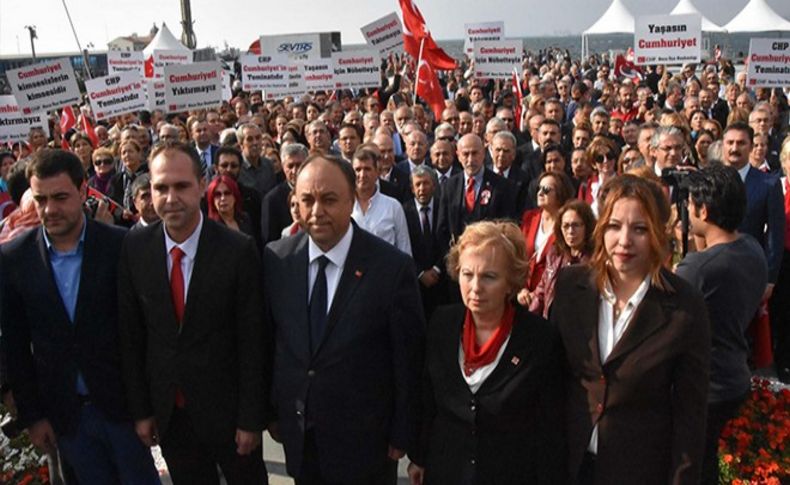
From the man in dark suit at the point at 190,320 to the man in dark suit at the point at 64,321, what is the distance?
117 millimetres

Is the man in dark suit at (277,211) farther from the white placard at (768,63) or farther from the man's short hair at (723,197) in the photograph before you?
the white placard at (768,63)

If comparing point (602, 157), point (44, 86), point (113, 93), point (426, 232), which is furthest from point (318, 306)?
point (113, 93)

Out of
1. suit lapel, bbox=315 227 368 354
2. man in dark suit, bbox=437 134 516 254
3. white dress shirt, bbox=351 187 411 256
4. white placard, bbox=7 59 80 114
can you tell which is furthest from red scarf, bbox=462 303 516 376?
white placard, bbox=7 59 80 114

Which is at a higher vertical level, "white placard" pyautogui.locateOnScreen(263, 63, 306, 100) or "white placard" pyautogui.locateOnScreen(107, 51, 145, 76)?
"white placard" pyautogui.locateOnScreen(107, 51, 145, 76)

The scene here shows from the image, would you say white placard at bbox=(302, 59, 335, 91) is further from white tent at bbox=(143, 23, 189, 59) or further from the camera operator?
white tent at bbox=(143, 23, 189, 59)

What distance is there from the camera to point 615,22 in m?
27.0

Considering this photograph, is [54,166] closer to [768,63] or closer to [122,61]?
[768,63]

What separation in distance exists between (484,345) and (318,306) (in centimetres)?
70

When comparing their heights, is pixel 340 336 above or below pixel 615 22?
below

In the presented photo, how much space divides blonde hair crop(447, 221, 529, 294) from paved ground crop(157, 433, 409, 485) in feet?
6.36

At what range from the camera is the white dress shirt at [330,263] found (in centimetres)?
299

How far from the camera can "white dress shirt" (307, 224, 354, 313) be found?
2990mm

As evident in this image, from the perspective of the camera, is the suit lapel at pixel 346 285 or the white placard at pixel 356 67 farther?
the white placard at pixel 356 67

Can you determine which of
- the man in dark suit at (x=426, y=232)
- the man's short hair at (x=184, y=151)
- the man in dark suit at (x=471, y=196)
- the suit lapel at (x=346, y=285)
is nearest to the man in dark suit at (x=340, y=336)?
the suit lapel at (x=346, y=285)
